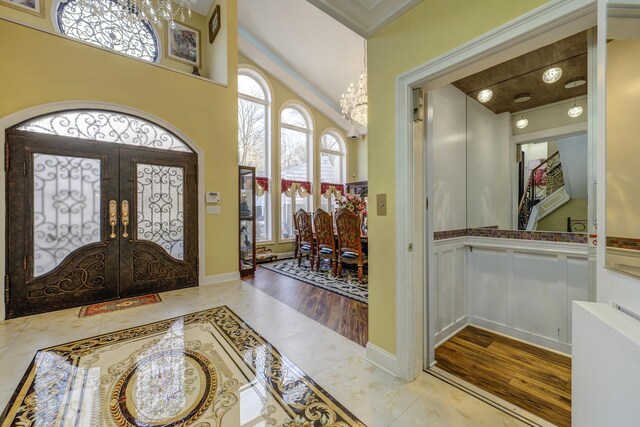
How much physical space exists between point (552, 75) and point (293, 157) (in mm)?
5366

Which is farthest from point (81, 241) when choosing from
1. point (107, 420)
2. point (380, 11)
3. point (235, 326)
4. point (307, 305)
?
point (380, 11)

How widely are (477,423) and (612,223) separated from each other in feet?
3.99

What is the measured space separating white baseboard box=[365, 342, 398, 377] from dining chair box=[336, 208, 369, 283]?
2.06 m

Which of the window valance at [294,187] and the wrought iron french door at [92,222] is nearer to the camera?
the wrought iron french door at [92,222]

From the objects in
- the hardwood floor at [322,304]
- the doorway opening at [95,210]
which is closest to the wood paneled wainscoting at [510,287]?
the hardwood floor at [322,304]

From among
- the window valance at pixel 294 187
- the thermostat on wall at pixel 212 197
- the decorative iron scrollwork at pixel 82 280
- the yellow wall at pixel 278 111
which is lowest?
the decorative iron scrollwork at pixel 82 280

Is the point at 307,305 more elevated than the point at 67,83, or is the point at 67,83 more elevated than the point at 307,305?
the point at 67,83

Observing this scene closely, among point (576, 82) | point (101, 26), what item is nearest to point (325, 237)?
point (576, 82)

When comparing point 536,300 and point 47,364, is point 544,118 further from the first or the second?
point 47,364

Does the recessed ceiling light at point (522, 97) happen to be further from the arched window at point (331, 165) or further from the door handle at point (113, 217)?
the arched window at point (331, 165)

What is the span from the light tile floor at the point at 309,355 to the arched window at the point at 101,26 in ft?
11.5

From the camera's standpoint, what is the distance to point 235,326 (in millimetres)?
2484

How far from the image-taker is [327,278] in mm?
4242

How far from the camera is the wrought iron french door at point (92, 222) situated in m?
2.74
